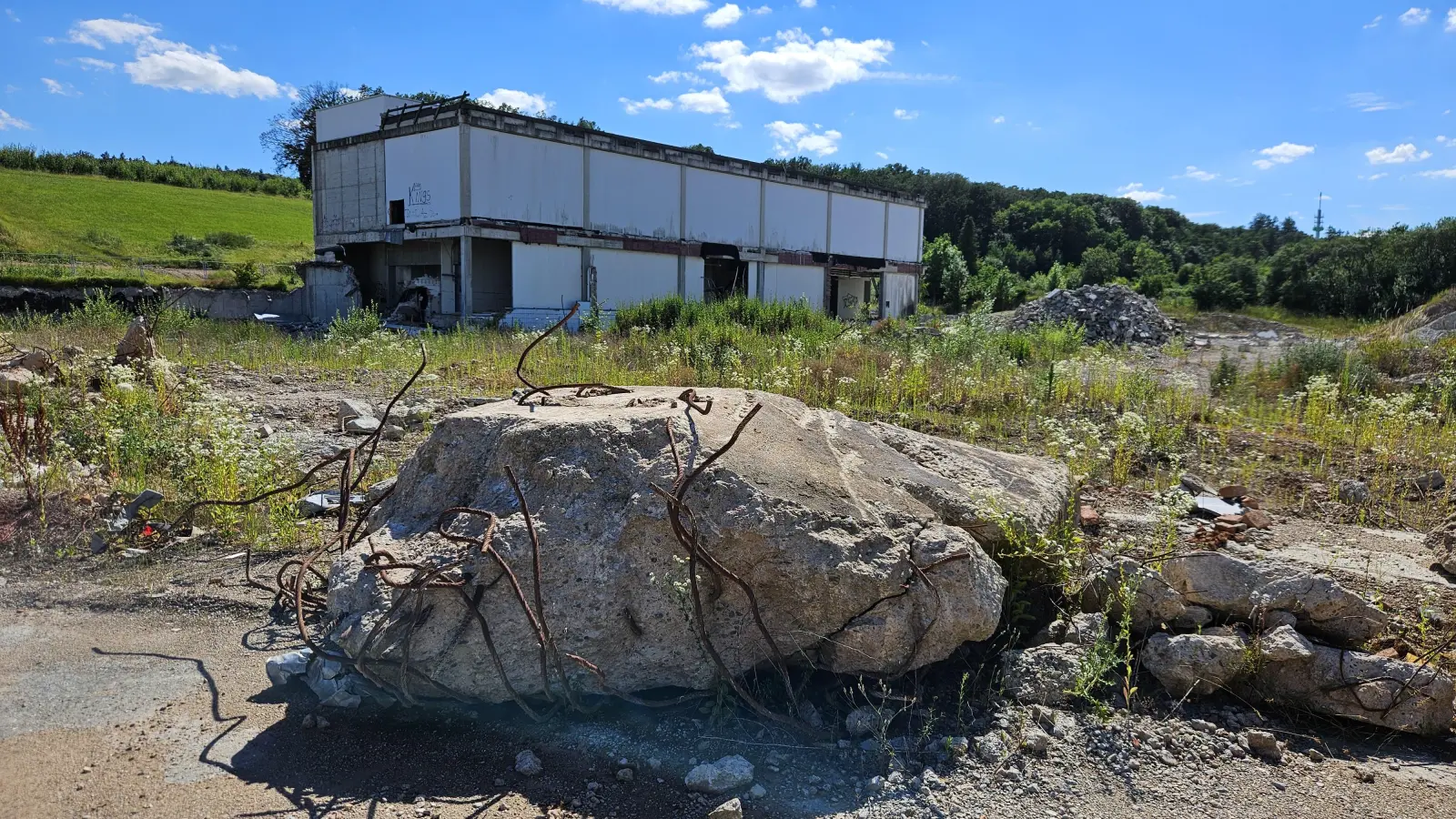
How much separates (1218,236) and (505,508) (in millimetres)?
96419

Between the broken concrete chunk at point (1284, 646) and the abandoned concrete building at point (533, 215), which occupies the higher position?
the abandoned concrete building at point (533, 215)

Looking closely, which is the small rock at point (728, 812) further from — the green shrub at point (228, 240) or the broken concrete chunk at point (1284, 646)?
the green shrub at point (228, 240)

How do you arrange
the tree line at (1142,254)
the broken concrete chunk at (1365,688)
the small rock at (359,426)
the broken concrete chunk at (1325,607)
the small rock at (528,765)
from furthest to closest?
the tree line at (1142,254), the small rock at (359,426), the broken concrete chunk at (1325,607), the broken concrete chunk at (1365,688), the small rock at (528,765)

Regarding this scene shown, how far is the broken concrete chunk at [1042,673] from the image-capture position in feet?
9.75

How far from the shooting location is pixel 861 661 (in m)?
2.91

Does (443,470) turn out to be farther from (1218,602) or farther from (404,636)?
(1218,602)

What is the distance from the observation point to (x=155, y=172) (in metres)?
54.6

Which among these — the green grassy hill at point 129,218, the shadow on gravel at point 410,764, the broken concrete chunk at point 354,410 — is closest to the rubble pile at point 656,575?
the shadow on gravel at point 410,764

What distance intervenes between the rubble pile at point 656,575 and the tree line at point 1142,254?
14.2 metres

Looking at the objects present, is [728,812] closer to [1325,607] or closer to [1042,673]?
[1042,673]

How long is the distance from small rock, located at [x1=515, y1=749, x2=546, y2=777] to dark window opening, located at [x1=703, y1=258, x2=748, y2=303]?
28.2 meters

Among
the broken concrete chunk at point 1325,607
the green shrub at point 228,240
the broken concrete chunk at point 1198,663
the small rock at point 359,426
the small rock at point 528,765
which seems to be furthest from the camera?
the green shrub at point 228,240

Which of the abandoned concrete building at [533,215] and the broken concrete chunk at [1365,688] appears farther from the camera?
the abandoned concrete building at [533,215]

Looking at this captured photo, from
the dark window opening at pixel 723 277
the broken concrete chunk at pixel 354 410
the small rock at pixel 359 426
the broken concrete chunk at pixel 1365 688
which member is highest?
the dark window opening at pixel 723 277
